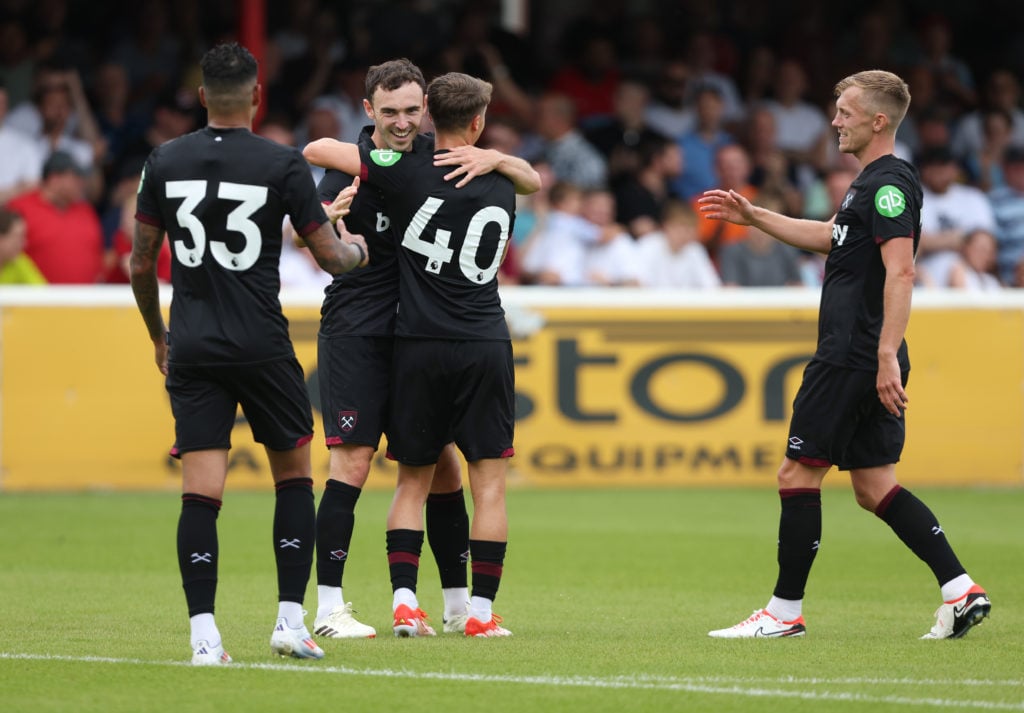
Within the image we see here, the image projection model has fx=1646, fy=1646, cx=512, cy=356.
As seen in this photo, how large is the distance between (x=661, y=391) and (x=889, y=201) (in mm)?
6589

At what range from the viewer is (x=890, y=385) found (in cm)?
657

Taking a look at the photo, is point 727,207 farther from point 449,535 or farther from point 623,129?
point 623,129

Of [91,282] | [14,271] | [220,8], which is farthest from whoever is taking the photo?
[220,8]

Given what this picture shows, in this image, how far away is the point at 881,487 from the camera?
6.95 meters

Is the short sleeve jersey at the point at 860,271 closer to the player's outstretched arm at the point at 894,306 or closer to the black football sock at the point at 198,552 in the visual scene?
the player's outstretched arm at the point at 894,306

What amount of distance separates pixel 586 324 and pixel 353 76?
451 cm

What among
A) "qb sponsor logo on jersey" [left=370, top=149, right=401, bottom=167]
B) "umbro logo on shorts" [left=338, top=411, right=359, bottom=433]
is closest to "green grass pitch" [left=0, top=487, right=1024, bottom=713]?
"umbro logo on shorts" [left=338, top=411, right=359, bottom=433]

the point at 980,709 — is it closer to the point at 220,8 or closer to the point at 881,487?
the point at 881,487

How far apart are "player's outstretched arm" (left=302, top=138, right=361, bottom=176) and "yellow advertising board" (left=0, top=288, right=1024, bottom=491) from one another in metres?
5.94

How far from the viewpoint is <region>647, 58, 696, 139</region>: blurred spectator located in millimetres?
16969

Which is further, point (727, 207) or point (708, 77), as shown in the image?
point (708, 77)

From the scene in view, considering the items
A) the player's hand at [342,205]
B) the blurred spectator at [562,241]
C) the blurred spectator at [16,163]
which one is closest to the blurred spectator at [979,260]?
the blurred spectator at [562,241]

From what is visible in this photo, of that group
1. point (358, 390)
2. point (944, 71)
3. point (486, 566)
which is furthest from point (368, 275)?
point (944, 71)

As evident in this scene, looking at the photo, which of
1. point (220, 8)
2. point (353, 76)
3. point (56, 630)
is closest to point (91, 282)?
point (353, 76)
